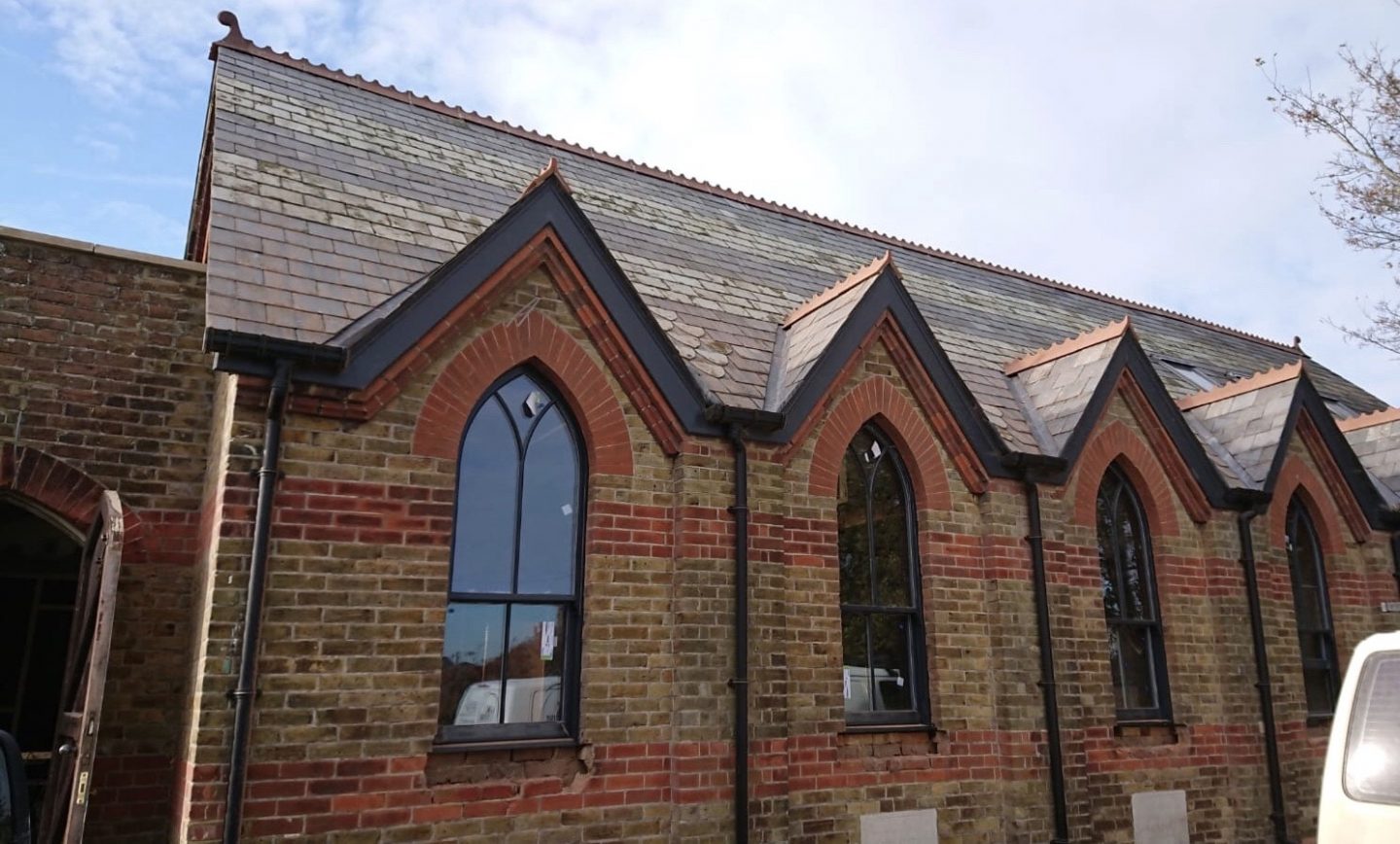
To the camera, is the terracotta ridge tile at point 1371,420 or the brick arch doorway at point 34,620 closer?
the brick arch doorway at point 34,620

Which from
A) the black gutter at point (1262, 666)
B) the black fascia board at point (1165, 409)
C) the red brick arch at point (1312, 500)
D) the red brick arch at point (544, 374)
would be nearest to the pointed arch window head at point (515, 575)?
the red brick arch at point (544, 374)

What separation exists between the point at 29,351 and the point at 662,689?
5093 millimetres

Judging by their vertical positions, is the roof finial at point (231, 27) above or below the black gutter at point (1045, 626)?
above

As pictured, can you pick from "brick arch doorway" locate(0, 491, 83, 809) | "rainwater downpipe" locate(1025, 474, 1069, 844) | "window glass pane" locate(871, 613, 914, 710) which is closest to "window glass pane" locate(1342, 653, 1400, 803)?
"window glass pane" locate(871, 613, 914, 710)

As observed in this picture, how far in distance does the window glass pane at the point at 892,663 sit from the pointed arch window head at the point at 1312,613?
5586 millimetres

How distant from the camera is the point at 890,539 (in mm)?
8586

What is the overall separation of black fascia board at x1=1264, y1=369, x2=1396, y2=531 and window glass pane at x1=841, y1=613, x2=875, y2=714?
6.14m

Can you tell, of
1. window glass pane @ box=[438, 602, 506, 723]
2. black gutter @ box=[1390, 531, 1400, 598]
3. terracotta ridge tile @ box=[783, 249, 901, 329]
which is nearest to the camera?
window glass pane @ box=[438, 602, 506, 723]

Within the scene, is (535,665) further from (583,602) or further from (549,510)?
(549,510)

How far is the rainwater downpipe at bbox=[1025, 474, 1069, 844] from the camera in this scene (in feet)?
27.5

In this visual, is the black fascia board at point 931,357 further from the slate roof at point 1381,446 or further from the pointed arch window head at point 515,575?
the slate roof at point 1381,446

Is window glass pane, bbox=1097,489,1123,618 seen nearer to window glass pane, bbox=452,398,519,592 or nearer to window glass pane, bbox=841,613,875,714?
window glass pane, bbox=841,613,875,714

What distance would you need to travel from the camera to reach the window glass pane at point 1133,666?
9.62 metres

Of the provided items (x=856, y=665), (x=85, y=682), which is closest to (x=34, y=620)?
(x=85, y=682)
